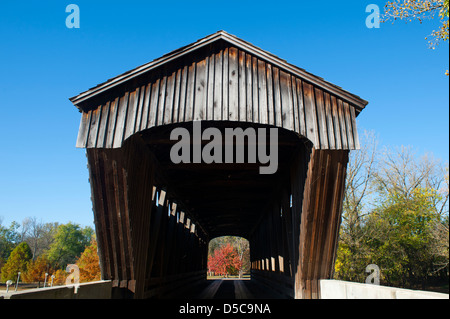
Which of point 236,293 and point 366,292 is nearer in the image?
point 366,292

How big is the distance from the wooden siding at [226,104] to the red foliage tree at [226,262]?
42.4 m

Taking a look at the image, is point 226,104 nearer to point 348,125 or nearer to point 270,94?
point 270,94

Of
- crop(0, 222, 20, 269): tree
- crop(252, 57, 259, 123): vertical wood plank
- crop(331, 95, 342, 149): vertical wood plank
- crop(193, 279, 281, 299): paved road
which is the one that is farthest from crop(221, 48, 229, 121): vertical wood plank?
crop(0, 222, 20, 269): tree

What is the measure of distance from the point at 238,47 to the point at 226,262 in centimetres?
4325

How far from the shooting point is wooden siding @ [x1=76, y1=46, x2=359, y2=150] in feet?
19.1

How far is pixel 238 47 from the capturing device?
630 cm

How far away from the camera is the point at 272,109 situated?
19.6ft

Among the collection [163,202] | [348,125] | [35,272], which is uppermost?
[348,125]

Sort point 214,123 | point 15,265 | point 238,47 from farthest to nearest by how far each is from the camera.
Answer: point 15,265 → point 214,123 → point 238,47

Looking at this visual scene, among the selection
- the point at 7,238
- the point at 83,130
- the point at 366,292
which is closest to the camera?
the point at 366,292

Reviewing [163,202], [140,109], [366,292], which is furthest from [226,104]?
[163,202]

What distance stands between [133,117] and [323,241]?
4216 millimetres

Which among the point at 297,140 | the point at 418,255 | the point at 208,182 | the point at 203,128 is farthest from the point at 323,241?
the point at 418,255

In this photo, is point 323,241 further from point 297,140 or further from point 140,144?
point 140,144
